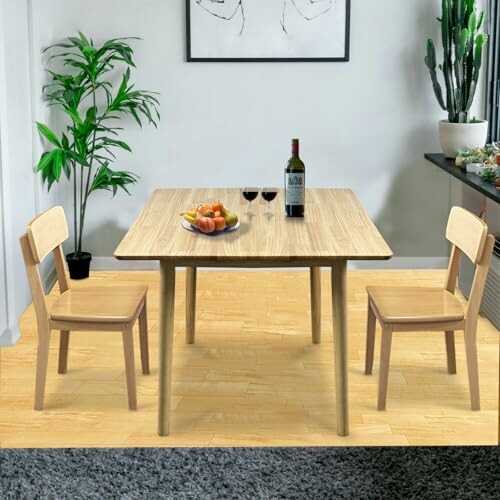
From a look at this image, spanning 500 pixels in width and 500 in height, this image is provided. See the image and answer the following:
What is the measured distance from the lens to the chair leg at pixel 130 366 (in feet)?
13.2

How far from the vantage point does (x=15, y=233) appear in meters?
5.19

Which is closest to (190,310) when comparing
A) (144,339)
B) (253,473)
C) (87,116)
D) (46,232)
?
(144,339)

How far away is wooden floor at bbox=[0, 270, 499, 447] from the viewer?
3908mm

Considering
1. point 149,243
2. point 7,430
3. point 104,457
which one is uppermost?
point 149,243

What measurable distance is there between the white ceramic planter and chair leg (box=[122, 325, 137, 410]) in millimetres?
2596

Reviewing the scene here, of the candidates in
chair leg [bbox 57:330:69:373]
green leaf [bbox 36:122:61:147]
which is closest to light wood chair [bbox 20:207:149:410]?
chair leg [bbox 57:330:69:373]

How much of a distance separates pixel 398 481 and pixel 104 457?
82 centimetres

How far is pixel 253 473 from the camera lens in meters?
2.73

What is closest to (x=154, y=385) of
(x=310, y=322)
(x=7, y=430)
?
(x=7, y=430)

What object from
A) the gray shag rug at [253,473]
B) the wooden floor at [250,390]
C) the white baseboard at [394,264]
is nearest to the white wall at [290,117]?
the white baseboard at [394,264]

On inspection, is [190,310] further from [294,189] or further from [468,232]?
[468,232]

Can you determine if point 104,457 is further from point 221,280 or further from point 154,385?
point 221,280

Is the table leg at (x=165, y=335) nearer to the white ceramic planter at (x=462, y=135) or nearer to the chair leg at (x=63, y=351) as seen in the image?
the chair leg at (x=63, y=351)

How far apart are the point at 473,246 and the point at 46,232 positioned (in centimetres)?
169
